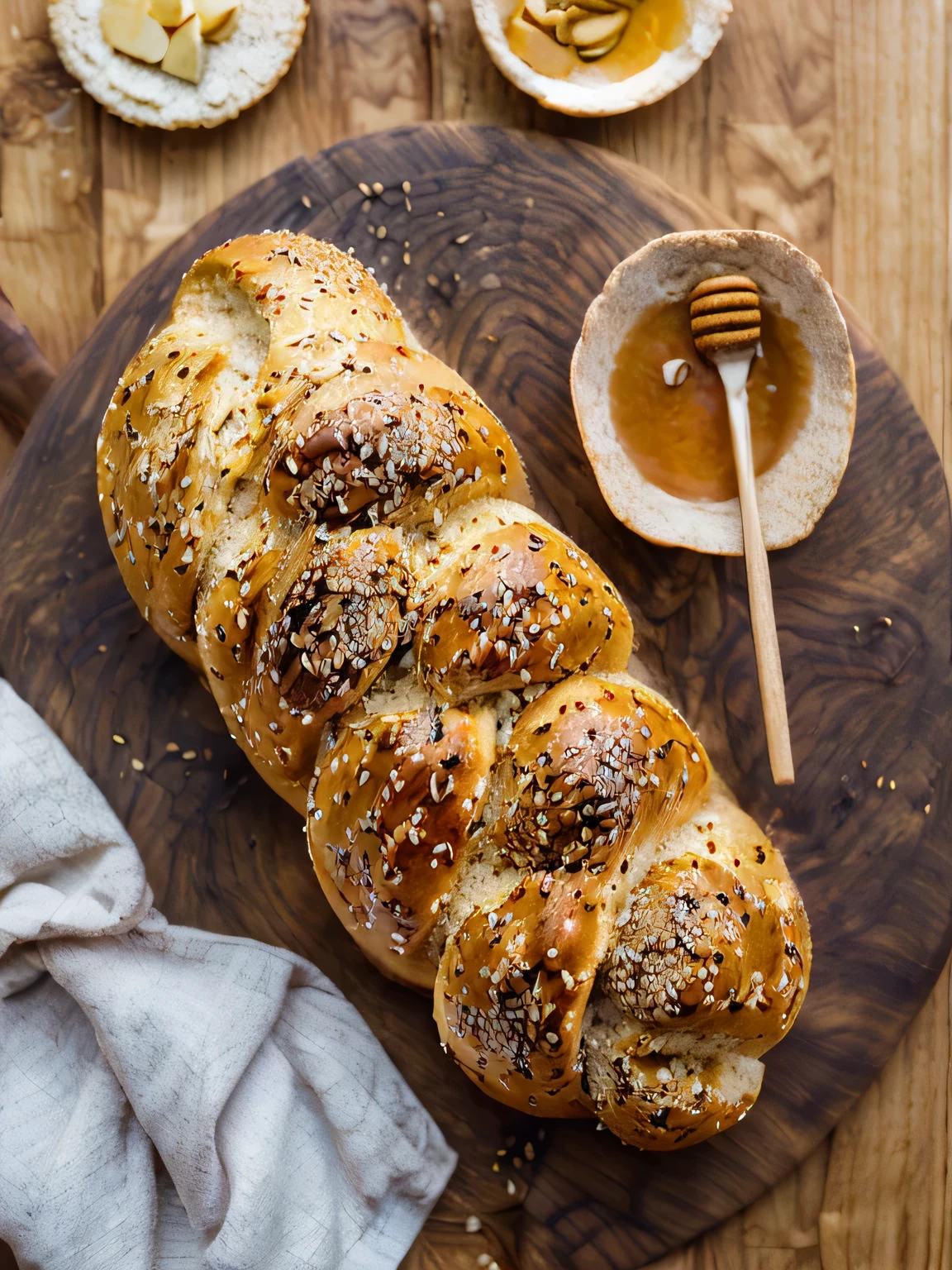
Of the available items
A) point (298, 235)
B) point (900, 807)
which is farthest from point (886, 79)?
point (900, 807)

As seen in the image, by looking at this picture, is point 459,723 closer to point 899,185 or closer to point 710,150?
point 710,150

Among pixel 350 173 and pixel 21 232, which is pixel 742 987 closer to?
pixel 350 173

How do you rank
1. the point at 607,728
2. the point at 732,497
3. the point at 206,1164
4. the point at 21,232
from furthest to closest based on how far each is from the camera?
the point at 21,232, the point at 732,497, the point at 206,1164, the point at 607,728

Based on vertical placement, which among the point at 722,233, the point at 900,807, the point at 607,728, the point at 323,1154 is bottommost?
the point at 323,1154

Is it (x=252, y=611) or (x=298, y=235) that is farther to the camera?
(x=298, y=235)

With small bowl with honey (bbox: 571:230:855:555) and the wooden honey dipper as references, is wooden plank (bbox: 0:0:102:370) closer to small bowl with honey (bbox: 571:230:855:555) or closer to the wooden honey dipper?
small bowl with honey (bbox: 571:230:855:555)

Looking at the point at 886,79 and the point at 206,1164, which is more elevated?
the point at 886,79

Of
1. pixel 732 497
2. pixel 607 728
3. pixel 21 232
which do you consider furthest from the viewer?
pixel 21 232
